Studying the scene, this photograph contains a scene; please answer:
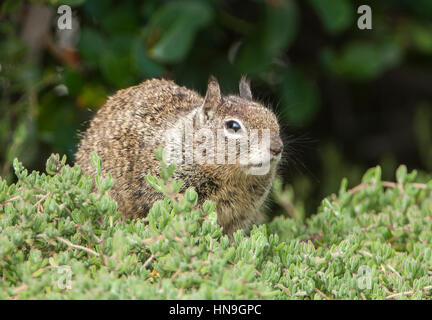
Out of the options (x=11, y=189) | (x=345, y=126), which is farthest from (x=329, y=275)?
(x=345, y=126)

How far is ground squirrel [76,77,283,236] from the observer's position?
89.0 inches

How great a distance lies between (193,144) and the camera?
2.31 metres

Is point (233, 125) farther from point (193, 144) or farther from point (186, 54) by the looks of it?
point (186, 54)

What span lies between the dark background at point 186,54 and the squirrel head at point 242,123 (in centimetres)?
40

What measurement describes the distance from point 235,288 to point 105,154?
1227 mm

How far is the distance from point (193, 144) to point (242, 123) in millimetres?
199

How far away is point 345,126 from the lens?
17.6 feet

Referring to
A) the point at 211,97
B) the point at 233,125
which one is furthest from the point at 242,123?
the point at 211,97

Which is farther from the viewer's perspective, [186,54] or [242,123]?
[186,54]

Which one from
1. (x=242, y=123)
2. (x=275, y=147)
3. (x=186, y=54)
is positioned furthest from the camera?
(x=186, y=54)

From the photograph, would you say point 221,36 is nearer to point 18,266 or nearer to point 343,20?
point 343,20

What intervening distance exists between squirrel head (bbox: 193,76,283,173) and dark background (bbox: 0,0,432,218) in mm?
397

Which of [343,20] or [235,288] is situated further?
[343,20]

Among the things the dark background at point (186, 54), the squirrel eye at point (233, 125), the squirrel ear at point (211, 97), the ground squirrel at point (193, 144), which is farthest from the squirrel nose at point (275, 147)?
the dark background at point (186, 54)
